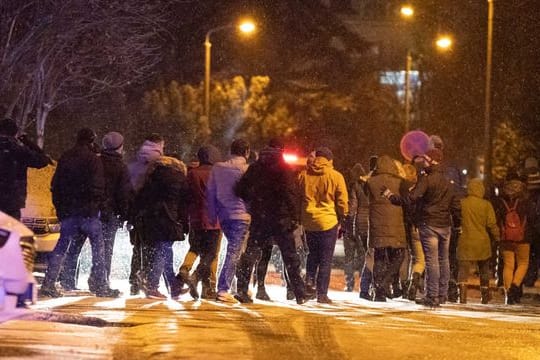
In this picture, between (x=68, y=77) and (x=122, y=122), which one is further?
(x=122, y=122)

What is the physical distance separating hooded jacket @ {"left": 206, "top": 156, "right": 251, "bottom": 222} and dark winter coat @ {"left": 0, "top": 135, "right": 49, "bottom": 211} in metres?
1.83

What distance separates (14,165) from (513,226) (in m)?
6.67

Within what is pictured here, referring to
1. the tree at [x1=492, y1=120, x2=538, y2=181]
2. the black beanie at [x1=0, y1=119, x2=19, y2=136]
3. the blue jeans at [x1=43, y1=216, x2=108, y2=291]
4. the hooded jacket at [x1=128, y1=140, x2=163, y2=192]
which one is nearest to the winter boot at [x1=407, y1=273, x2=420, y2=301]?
the hooded jacket at [x1=128, y1=140, x2=163, y2=192]

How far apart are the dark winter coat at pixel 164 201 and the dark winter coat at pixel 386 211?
2281 mm

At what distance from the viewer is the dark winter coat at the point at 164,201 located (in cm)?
1295

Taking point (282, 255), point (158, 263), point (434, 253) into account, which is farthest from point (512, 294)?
point (158, 263)

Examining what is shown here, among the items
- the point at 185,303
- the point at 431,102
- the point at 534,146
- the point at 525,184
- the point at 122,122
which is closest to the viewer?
the point at 185,303

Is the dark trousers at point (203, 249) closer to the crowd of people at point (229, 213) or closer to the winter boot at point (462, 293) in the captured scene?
the crowd of people at point (229, 213)

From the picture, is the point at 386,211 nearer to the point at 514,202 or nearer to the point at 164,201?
the point at 514,202

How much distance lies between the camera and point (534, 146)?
30625mm

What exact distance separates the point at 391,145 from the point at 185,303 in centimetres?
3749

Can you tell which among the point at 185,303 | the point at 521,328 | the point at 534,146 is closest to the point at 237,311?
the point at 185,303

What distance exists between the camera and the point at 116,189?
43.4 ft

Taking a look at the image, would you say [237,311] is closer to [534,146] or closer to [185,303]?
[185,303]
